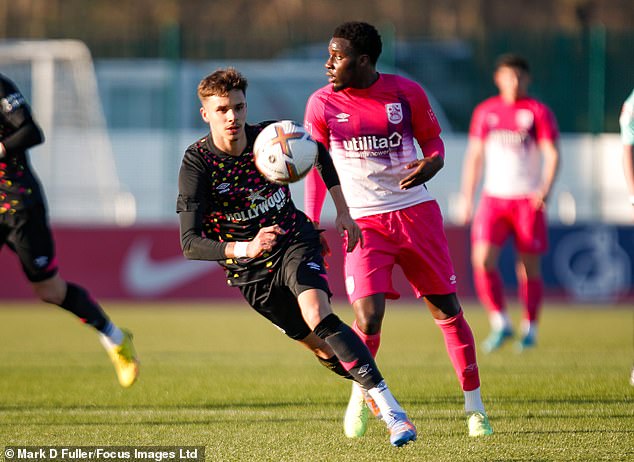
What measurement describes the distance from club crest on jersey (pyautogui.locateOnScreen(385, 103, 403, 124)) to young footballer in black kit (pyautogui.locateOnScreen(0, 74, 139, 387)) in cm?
245

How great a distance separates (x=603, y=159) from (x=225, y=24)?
678 inches

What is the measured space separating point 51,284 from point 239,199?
8.01 feet

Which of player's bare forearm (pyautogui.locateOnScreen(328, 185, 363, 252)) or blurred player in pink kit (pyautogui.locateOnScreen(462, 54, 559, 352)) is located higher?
player's bare forearm (pyautogui.locateOnScreen(328, 185, 363, 252))

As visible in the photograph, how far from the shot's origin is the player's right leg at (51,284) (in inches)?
308

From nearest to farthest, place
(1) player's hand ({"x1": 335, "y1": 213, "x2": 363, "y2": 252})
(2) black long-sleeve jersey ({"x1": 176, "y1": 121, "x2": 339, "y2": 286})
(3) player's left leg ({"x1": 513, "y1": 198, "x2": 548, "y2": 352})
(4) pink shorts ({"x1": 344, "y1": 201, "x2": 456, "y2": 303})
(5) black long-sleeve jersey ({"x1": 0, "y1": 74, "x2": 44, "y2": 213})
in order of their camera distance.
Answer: (1) player's hand ({"x1": 335, "y1": 213, "x2": 363, "y2": 252}) < (2) black long-sleeve jersey ({"x1": 176, "y1": 121, "x2": 339, "y2": 286}) < (4) pink shorts ({"x1": 344, "y1": 201, "x2": 456, "y2": 303}) < (5) black long-sleeve jersey ({"x1": 0, "y1": 74, "x2": 44, "y2": 213}) < (3) player's left leg ({"x1": 513, "y1": 198, "x2": 548, "y2": 352})

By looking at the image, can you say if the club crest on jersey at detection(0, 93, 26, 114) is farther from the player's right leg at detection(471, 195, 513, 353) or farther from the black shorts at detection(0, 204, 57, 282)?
the player's right leg at detection(471, 195, 513, 353)

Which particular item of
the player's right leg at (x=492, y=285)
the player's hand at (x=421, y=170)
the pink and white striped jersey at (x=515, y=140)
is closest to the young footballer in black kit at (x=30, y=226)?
the player's hand at (x=421, y=170)

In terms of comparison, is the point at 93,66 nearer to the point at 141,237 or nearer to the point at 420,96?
the point at 141,237

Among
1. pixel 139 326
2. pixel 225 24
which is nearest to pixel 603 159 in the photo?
pixel 139 326

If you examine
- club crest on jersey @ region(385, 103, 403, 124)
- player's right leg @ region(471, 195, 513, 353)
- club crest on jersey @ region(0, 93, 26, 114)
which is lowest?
player's right leg @ region(471, 195, 513, 353)

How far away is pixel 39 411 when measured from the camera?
7109 millimetres

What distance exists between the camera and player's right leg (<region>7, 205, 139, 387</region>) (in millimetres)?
7832

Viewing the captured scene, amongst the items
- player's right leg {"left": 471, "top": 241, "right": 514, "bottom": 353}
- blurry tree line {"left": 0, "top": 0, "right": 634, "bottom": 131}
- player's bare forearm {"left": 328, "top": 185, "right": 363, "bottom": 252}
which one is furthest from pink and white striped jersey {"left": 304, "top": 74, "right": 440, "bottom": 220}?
blurry tree line {"left": 0, "top": 0, "right": 634, "bottom": 131}

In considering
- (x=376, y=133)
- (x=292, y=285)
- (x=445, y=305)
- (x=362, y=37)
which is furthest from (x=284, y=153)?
(x=445, y=305)
